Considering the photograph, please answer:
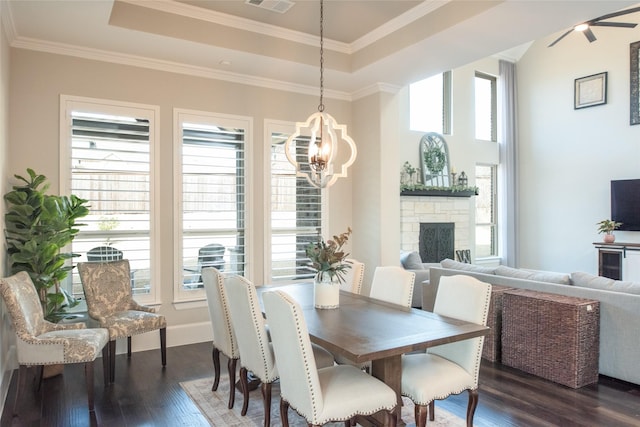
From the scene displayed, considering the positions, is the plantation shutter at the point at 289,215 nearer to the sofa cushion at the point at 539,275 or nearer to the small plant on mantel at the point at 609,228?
the sofa cushion at the point at 539,275

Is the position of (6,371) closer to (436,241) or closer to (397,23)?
(397,23)

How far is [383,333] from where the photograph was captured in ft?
8.20

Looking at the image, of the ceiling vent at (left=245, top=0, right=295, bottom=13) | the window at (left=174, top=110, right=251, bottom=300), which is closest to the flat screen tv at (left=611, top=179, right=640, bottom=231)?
the window at (left=174, top=110, right=251, bottom=300)

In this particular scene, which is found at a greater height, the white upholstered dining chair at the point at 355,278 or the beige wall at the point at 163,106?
the beige wall at the point at 163,106

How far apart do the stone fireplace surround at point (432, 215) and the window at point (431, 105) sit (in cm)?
139

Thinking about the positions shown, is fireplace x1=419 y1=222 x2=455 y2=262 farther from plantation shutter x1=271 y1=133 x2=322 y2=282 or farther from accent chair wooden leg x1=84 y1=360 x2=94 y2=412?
accent chair wooden leg x1=84 y1=360 x2=94 y2=412

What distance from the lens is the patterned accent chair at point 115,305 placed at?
376 cm

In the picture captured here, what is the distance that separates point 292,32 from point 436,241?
5.04 metres

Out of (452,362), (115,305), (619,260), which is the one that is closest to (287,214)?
(115,305)

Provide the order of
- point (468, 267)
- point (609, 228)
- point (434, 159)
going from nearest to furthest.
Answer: point (468, 267), point (609, 228), point (434, 159)

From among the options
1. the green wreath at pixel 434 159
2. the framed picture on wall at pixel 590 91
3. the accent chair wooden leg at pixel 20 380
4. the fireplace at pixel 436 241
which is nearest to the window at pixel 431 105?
Answer: the green wreath at pixel 434 159

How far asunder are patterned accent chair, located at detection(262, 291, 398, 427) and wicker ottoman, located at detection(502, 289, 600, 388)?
6.51 feet

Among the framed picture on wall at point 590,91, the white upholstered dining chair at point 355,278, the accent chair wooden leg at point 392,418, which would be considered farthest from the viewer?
the framed picture on wall at point 590,91

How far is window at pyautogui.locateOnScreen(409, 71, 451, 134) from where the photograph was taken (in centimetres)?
830
